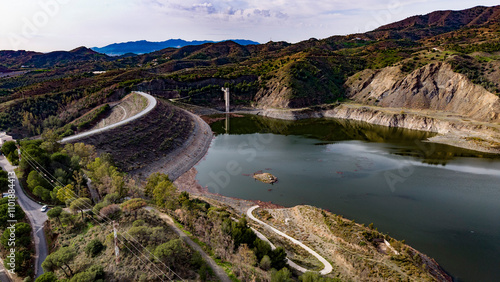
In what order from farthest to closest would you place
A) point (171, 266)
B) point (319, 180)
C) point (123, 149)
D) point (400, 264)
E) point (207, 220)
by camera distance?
point (123, 149) → point (319, 180) → point (207, 220) → point (400, 264) → point (171, 266)

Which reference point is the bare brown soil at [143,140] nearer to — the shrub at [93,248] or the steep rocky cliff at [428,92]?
the shrub at [93,248]

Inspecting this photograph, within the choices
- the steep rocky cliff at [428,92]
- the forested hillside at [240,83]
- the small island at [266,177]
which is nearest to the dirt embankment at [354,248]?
the small island at [266,177]

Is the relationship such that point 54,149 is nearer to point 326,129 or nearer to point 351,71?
point 326,129

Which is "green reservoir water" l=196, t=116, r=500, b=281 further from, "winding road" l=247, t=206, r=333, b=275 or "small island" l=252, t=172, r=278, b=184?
"winding road" l=247, t=206, r=333, b=275

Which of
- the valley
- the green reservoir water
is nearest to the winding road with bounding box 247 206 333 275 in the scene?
the valley

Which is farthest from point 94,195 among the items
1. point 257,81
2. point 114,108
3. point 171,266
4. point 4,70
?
point 4,70

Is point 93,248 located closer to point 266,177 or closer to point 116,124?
point 266,177
